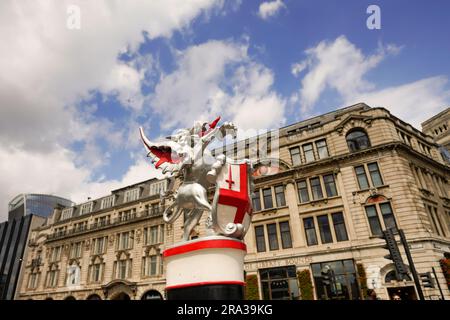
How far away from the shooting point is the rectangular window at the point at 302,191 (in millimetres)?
23438

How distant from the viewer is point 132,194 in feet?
119

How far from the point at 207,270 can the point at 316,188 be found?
18.1m

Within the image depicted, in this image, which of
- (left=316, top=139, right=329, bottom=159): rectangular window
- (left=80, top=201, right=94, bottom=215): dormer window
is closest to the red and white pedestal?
(left=316, top=139, right=329, bottom=159): rectangular window

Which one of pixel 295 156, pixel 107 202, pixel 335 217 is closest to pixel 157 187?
pixel 107 202

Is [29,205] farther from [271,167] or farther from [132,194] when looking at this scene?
[271,167]

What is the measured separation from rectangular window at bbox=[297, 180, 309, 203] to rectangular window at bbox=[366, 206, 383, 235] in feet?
14.9

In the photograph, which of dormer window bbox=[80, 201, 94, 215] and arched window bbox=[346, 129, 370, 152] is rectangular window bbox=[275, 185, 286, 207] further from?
dormer window bbox=[80, 201, 94, 215]

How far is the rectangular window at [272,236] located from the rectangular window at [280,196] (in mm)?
1813

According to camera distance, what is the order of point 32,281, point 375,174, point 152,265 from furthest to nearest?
point 32,281 < point 152,265 < point 375,174

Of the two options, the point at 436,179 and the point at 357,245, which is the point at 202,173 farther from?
the point at 436,179

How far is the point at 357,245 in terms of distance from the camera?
1998 centimetres

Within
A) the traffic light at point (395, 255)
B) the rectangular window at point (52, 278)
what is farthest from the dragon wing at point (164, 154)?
the rectangular window at point (52, 278)

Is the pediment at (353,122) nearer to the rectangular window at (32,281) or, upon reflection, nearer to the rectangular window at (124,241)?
the rectangular window at (124,241)
